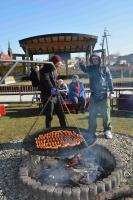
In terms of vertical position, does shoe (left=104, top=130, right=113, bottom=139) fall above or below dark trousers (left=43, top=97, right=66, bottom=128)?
below

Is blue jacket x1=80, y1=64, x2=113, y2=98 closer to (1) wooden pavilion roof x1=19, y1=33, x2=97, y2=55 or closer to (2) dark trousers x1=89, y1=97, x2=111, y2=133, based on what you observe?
(2) dark trousers x1=89, y1=97, x2=111, y2=133

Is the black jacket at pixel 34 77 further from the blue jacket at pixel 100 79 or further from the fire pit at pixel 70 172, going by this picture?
the fire pit at pixel 70 172

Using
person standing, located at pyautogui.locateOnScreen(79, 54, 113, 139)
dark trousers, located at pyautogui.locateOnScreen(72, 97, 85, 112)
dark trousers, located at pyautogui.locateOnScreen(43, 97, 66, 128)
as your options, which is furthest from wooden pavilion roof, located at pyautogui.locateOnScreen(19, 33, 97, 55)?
dark trousers, located at pyautogui.locateOnScreen(43, 97, 66, 128)

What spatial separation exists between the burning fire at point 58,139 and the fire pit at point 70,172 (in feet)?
0.35

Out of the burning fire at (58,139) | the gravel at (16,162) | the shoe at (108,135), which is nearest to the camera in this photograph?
the gravel at (16,162)

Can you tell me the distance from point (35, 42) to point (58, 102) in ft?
50.0

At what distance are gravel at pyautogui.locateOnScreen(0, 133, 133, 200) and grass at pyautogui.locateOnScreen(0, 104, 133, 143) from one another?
2.11 feet

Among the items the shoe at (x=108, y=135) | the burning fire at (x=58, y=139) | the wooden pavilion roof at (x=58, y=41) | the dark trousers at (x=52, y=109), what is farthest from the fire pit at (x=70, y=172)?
the wooden pavilion roof at (x=58, y=41)

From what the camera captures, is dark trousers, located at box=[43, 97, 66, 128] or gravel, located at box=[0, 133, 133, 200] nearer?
gravel, located at box=[0, 133, 133, 200]

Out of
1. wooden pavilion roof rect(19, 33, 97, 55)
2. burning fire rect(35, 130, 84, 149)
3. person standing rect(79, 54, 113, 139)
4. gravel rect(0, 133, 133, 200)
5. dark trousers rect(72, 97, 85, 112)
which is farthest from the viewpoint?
wooden pavilion roof rect(19, 33, 97, 55)

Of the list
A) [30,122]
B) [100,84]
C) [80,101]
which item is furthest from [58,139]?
[80,101]

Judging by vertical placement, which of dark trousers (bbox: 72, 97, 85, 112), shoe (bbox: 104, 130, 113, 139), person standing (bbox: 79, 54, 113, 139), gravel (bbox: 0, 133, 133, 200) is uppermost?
person standing (bbox: 79, 54, 113, 139)

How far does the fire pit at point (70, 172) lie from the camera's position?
13.9 ft

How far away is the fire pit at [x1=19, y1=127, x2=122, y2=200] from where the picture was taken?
13.9 ft
